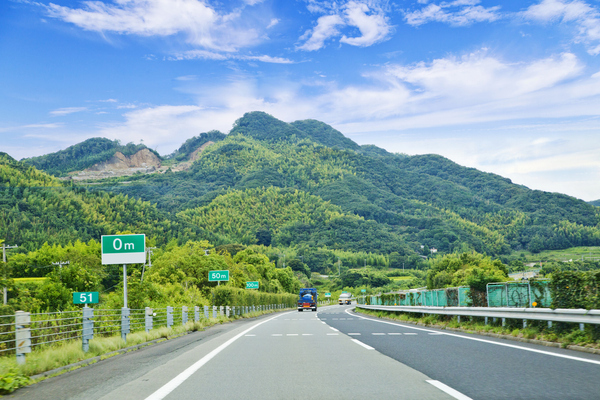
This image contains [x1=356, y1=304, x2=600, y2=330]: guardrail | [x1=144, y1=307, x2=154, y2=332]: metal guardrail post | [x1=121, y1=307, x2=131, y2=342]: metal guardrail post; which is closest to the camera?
[x1=356, y1=304, x2=600, y2=330]: guardrail

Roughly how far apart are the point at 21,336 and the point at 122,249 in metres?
10.4

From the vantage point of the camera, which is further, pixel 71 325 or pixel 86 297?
pixel 86 297

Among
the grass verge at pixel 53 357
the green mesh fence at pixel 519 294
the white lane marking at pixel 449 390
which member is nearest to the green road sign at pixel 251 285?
the grass verge at pixel 53 357

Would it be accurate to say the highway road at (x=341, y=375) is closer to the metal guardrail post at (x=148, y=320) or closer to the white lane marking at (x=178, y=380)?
the white lane marking at (x=178, y=380)

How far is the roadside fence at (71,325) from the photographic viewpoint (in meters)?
9.43

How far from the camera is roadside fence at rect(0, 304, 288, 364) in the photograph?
31.0 ft

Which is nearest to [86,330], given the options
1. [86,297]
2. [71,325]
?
[71,325]

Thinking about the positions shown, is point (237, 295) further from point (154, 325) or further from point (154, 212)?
point (154, 212)

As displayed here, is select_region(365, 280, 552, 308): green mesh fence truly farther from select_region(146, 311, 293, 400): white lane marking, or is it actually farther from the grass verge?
the grass verge

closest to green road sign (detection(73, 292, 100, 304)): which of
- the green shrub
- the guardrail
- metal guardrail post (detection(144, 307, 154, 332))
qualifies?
metal guardrail post (detection(144, 307, 154, 332))

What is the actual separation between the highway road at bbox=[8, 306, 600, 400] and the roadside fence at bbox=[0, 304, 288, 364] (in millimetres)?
1000

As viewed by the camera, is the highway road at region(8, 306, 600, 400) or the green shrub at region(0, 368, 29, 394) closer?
the highway road at region(8, 306, 600, 400)

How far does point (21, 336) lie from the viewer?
940cm

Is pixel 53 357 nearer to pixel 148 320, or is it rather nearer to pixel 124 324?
pixel 124 324
